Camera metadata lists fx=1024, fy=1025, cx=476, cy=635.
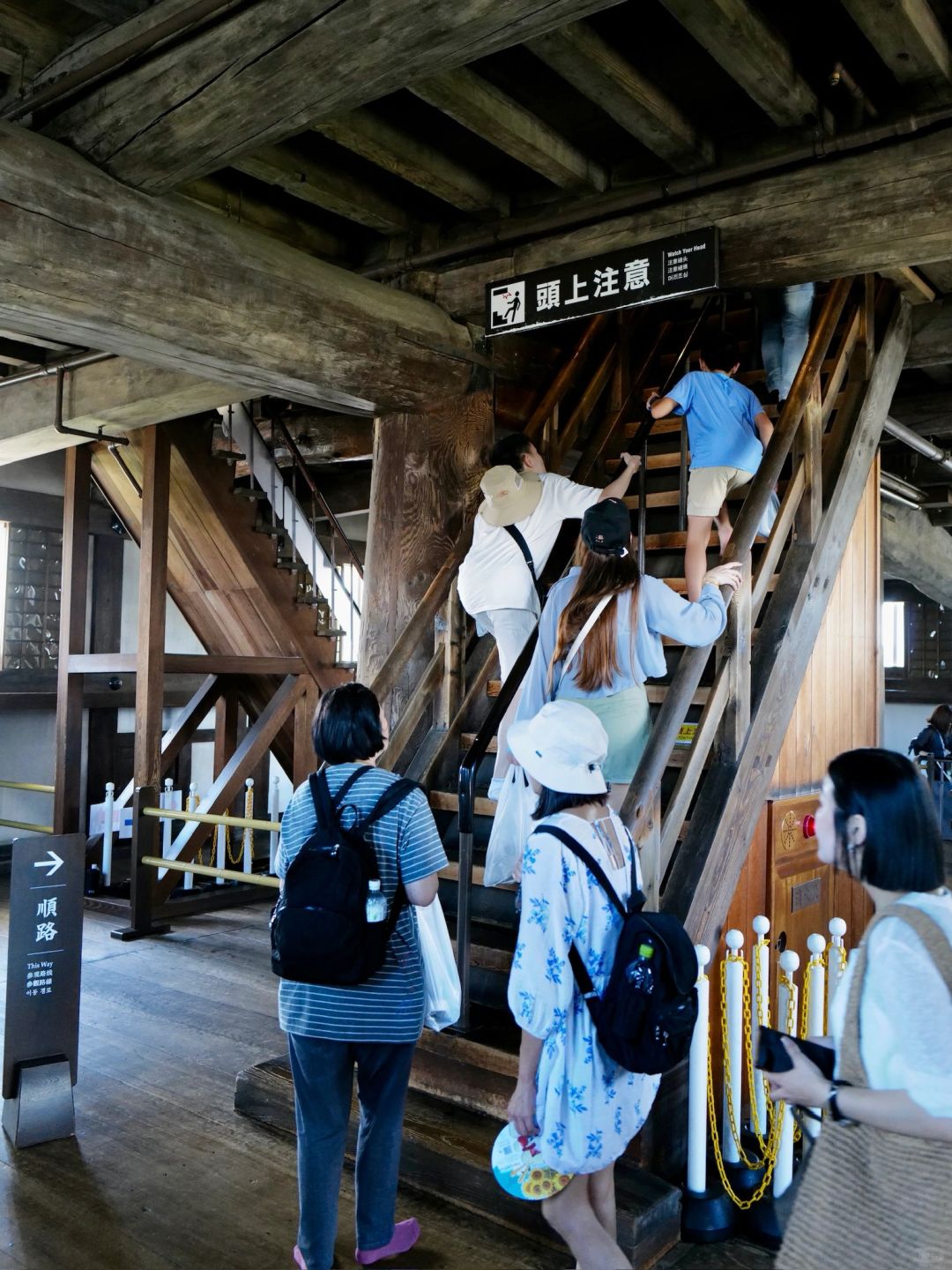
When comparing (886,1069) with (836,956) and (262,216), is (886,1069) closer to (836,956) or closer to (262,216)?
(836,956)

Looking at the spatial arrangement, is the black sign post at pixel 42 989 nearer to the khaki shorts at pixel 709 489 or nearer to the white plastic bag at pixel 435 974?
the white plastic bag at pixel 435 974

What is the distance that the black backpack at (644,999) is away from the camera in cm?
233

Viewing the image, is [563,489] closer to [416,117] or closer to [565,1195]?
[416,117]

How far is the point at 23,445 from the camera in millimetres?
7230

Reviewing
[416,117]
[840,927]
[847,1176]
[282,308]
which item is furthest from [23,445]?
[847,1176]

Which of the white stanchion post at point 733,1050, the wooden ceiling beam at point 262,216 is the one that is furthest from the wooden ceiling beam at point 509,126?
the white stanchion post at point 733,1050

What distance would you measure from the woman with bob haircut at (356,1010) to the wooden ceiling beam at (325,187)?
2.63m

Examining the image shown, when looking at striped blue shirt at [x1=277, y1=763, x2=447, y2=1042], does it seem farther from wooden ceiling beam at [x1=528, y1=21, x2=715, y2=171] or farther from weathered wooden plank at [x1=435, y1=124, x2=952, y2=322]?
weathered wooden plank at [x1=435, y1=124, x2=952, y2=322]

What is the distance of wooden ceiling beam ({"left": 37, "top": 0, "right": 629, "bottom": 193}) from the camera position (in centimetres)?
286

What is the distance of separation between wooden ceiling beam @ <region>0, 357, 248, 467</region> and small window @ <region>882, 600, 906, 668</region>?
44.4 feet

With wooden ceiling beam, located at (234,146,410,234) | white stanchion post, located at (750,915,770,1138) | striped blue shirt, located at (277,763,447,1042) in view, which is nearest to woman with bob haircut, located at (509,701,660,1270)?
striped blue shirt, located at (277,763,447,1042)

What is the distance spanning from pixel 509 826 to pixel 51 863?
74.7 inches

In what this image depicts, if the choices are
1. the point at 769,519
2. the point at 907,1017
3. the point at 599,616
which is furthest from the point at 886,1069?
the point at 769,519

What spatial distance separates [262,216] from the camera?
493 centimetres
